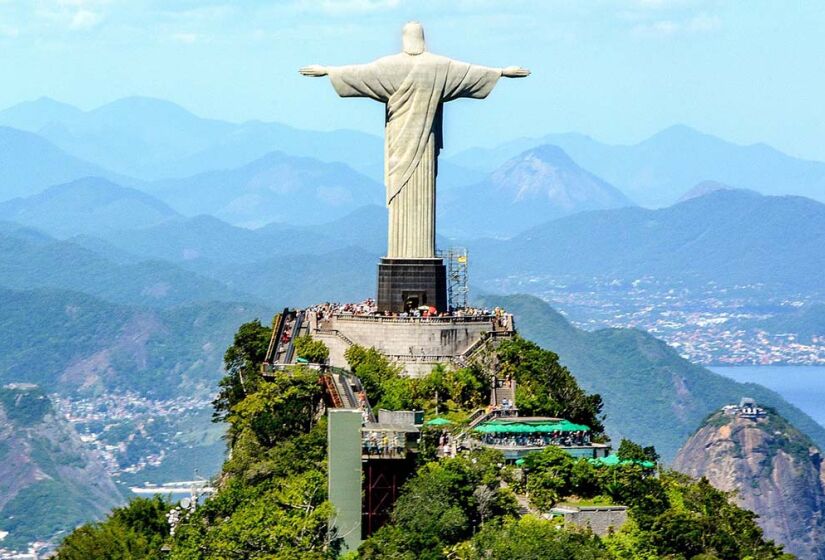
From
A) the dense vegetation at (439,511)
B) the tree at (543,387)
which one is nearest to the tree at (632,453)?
the dense vegetation at (439,511)

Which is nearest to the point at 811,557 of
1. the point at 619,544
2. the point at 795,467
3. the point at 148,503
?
the point at 795,467

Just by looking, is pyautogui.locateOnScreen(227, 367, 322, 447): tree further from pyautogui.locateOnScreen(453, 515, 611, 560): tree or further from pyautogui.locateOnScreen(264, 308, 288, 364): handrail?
pyautogui.locateOnScreen(453, 515, 611, 560): tree

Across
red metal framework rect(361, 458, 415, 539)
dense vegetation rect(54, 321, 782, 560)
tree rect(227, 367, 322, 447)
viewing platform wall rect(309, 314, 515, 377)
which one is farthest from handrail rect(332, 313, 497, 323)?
red metal framework rect(361, 458, 415, 539)

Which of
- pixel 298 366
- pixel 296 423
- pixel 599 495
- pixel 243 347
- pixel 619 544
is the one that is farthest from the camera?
pixel 243 347

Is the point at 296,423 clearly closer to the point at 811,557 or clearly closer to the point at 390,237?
the point at 390,237

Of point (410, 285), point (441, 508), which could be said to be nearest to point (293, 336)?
point (410, 285)

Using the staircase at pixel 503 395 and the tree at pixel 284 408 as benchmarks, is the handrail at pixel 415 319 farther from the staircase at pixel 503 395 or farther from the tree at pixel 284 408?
the tree at pixel 284 408

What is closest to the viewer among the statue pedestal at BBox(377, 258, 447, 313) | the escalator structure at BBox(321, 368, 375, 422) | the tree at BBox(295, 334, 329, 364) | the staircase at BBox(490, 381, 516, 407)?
the escalator structure at BBox(321, 368, 375, 422)
